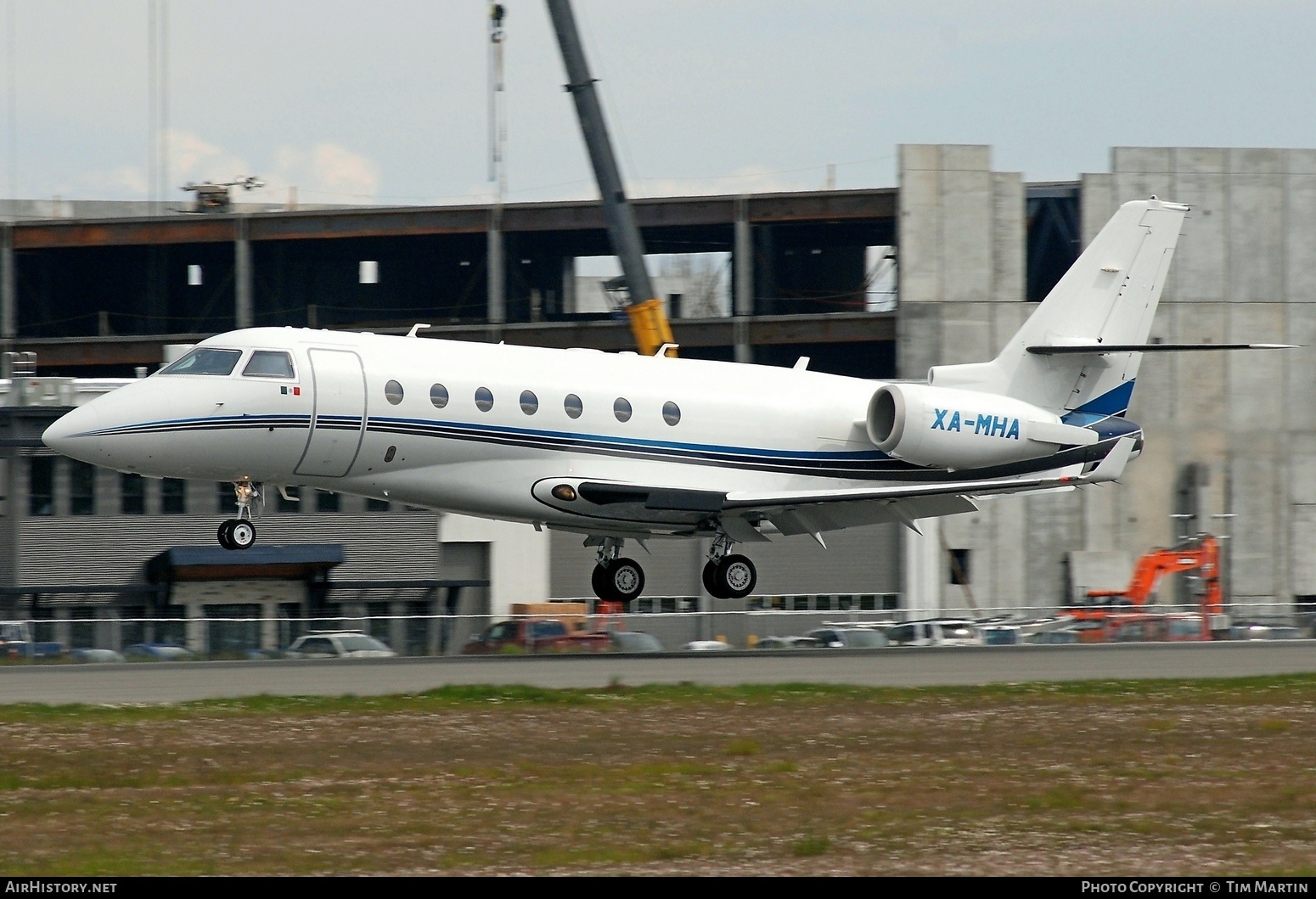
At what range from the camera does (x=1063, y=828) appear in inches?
476

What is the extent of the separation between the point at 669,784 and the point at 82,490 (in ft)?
99.3

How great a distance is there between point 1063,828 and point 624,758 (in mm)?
4534

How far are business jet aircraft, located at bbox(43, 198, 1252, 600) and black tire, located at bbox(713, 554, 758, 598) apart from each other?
34mm

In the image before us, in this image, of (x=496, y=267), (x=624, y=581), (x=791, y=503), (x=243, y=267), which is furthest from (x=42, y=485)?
(x=791, y=503)

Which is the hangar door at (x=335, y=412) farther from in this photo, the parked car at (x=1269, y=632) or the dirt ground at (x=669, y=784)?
the parked car at (x=1269, y=632)

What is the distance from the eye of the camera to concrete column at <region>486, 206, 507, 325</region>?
51812 mm

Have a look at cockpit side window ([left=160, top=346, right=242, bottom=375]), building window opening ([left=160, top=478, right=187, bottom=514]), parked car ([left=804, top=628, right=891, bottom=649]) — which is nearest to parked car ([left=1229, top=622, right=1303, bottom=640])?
parked car ([left=804, top=628, right=891, bottom=649])

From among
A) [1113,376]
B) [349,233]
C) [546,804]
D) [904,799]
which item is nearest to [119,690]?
[546,804]

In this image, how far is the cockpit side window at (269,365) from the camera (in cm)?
2273

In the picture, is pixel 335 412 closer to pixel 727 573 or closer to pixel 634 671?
pixel 634 671

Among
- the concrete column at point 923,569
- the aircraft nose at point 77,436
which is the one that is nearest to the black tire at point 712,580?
the aircraft nose at point 77,436

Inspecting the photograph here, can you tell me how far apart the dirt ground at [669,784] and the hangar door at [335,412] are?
4.60 m

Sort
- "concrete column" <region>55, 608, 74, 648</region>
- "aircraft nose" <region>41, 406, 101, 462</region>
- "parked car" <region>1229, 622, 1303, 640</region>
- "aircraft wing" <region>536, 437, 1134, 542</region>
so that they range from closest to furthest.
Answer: "aircraft nose" <region>41, 406, 101, 462</region>
"aircraft wing" <region>536, 437, 1134, 542</region>
"concrete column" <region>55, 608, 74, 648</region>
"parked car" <region>1229, 622, 1303, 640</region>

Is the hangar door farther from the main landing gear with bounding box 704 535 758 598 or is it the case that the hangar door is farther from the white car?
the white car
